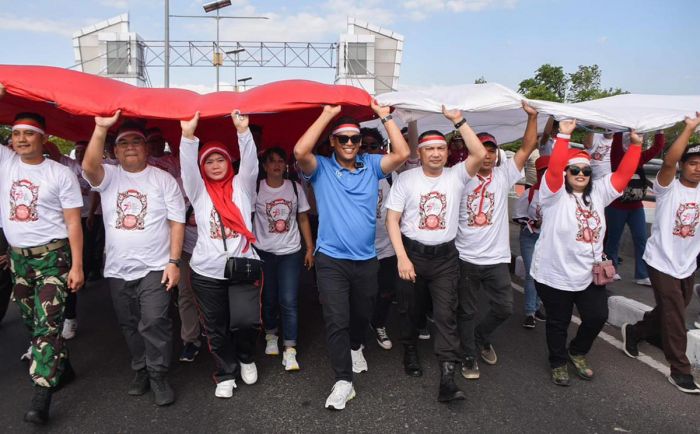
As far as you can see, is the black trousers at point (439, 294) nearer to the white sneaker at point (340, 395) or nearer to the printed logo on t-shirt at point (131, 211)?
the white sneaker at point (340, 395)

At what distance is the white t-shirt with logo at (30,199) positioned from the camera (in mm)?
2926

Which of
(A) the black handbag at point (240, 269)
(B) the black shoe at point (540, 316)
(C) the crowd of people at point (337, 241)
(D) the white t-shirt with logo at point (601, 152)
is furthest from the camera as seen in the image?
(D) the white t-shirt with logo at point (601, 152)

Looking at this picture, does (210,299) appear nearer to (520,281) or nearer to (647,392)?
(647,392)

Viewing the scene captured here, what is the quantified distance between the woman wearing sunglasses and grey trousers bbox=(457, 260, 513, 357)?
0.31 m

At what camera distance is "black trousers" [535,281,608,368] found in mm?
3277

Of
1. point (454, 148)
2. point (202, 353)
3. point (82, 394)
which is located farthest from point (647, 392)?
point (82, 394)

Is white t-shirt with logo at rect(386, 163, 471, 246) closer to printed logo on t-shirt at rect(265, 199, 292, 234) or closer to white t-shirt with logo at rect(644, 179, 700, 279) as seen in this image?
printed logo on t-shirt at rect(265, 199, 292, 234)

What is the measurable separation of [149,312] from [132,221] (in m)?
0.63

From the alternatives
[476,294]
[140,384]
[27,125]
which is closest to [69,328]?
[140,384]

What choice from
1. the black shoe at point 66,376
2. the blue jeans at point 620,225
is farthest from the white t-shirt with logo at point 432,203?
the blue jeans at point 620,225

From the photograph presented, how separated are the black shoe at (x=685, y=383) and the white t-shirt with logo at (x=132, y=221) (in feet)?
12.3

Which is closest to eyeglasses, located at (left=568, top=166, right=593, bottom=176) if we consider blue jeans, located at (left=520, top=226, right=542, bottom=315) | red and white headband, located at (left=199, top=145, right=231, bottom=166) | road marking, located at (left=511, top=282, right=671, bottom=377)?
blue jeans, located at (left=520, top=226, right=542, bottom=315)

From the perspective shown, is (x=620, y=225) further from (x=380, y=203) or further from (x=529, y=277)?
(x=380, y=203)

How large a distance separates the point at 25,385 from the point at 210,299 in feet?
5.16
